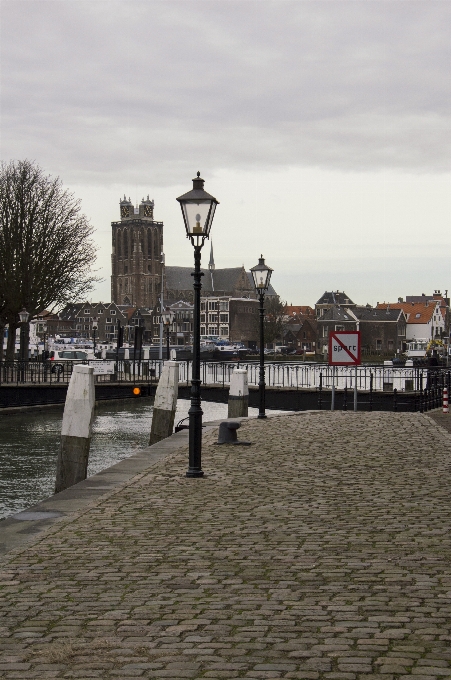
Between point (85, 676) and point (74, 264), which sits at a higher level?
point (74, 264)

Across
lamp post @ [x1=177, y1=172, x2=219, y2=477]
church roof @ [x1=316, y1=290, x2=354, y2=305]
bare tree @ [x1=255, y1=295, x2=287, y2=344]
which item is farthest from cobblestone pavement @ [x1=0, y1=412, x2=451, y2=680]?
church roof @ [x1=316, y1=290, x2=354, y2=305]

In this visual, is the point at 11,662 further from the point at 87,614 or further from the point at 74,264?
the point at 74,264

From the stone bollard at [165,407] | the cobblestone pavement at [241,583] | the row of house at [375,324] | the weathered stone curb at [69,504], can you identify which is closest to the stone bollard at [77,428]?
the weathered stone curb at [69,504]

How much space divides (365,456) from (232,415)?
1136 centimetres

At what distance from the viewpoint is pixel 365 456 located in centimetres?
1495

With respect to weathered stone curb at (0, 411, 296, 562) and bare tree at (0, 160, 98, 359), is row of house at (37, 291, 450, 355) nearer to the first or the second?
bare tree at (0, 160, 98, 359)

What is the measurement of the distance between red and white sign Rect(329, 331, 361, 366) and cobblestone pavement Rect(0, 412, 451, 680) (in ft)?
43.2

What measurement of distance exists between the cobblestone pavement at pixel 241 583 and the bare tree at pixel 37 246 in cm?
4287

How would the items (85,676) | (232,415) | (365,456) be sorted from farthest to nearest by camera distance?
1. (232,415)
2. (365,456)
3. (85,676)

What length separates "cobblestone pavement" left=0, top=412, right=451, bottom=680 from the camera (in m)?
5.21

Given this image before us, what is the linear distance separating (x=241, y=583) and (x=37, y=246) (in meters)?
49.6

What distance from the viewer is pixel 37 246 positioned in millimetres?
54750

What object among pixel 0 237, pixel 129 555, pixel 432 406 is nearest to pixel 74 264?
pixel 0 237

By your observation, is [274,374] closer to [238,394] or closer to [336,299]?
[238,394]
